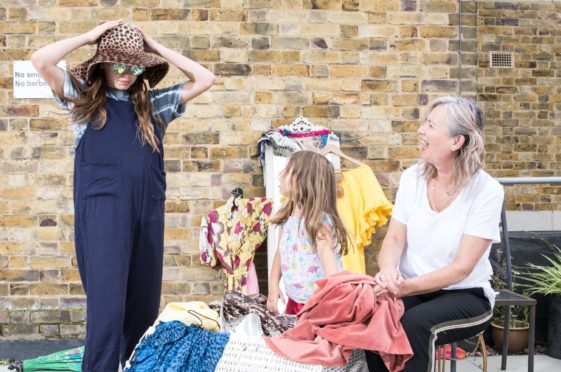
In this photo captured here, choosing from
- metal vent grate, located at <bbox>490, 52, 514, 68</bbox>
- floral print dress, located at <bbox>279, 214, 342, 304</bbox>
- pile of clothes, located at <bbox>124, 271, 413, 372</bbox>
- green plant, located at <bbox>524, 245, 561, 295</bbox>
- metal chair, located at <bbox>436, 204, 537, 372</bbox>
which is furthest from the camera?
metal vent grate, located at <bbox>490, 52, 514, 68</bbox>

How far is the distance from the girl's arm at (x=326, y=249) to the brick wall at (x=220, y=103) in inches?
71.3

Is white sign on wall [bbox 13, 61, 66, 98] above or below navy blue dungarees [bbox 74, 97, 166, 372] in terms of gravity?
above

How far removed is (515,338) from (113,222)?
296 cm

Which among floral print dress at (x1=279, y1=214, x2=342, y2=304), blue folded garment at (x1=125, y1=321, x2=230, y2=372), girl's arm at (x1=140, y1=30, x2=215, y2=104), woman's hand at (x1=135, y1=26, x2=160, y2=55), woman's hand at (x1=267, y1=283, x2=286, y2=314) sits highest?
woman's hand at (x1=135, y1=26, x2=160, y2=55)

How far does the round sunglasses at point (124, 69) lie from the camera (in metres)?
2.76

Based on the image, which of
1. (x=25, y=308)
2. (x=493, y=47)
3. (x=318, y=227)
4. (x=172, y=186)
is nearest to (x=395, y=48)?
(x=172, y=186)

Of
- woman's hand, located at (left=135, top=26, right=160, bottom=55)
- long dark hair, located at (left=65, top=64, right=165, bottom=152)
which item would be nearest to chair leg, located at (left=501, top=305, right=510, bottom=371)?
long dark hair, located at (left=65, top=64, right=165, bottom=152)

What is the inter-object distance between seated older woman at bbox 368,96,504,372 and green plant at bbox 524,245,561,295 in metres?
1.69

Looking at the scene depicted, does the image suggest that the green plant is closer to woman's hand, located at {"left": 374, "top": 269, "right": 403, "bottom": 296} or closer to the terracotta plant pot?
the terracotta plant pot

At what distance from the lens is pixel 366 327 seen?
2.51m

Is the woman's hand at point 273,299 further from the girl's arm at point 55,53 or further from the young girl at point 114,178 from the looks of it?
the girl's arm at point 55,53

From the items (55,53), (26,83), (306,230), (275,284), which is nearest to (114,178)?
(55,53)

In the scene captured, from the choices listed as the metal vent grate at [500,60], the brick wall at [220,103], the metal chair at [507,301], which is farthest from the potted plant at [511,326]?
the metal vent grate at [500,60]

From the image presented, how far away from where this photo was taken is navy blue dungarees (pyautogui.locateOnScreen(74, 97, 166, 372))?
106 inches
